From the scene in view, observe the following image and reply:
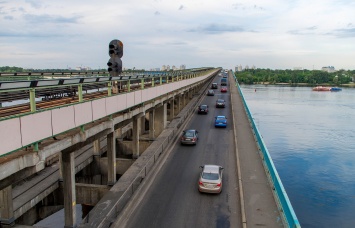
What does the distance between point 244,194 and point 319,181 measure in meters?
18.4

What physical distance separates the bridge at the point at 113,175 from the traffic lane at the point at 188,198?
0.05 meters

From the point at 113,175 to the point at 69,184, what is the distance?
599cm

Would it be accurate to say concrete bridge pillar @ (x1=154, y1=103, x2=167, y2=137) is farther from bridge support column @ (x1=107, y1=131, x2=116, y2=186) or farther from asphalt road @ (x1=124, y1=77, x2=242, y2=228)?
bridge support column @ (x1=107, y1=131, x2=116, y2=186)

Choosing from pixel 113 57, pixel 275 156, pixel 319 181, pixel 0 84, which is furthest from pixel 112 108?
pixel 275 156

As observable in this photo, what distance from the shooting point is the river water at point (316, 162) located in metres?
25.8

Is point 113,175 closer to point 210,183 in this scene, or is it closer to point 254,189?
point 210,183

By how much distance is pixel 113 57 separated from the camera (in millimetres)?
17984

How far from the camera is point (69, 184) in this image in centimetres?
1353

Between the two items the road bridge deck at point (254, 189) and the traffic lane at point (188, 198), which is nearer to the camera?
the road bridge deck at point (254, 189)

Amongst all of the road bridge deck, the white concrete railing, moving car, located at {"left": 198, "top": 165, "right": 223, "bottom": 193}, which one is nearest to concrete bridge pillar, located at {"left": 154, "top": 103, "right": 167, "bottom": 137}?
the road bridge deck

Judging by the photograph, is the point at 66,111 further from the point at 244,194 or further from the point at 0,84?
the point at 244,194

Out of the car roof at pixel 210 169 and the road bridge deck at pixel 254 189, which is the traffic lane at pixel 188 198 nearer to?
the road bridge deck at pixel 254 189

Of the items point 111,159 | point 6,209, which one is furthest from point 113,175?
point 6,209

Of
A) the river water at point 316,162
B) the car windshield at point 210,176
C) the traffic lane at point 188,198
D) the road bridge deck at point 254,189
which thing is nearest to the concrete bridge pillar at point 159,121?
the traffic lane at point 188,198
